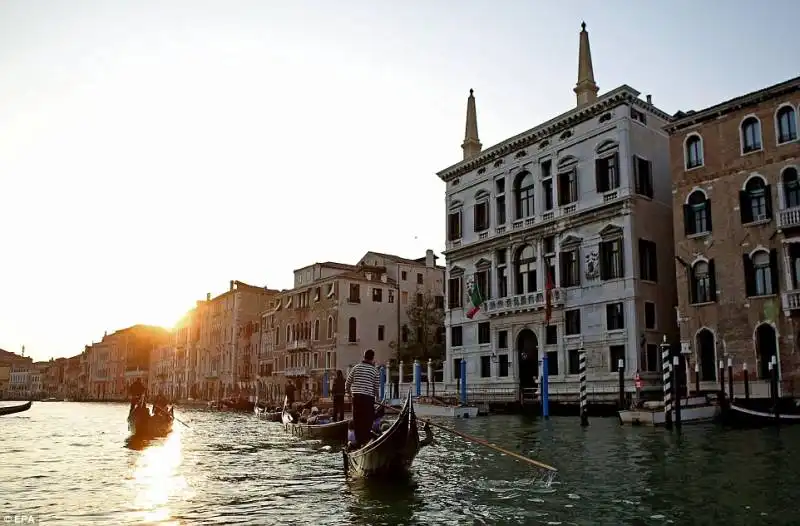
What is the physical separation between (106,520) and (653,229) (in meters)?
24.5

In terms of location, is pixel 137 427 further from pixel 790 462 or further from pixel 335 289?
pixel 335 289

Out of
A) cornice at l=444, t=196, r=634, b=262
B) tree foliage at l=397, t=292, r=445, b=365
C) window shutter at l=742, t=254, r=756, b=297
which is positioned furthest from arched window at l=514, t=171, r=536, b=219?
tree foliage at l=397, t=292, r=445, b=365

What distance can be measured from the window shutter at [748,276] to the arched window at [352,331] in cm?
2711

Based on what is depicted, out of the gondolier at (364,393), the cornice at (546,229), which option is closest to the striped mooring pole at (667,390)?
the cornice at (546,229)

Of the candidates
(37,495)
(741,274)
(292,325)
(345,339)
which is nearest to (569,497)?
(37,495)

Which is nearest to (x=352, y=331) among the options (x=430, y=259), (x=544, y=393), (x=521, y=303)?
(x=430, y=259)

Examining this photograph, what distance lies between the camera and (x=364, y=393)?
964cm

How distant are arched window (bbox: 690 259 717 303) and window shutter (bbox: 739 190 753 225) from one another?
1.77 metres

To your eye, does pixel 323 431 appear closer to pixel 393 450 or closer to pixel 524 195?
pixel 393 450

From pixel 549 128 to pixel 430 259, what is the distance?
21282 millimetres

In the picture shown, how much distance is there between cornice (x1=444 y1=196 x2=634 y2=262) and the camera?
26703 millimetres

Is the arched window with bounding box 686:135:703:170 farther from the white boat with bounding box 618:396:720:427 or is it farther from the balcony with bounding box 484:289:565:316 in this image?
the white boat with bounding box 618:396:720:427

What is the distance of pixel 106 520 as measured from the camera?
723 cm

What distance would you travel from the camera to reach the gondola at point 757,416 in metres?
18.1
